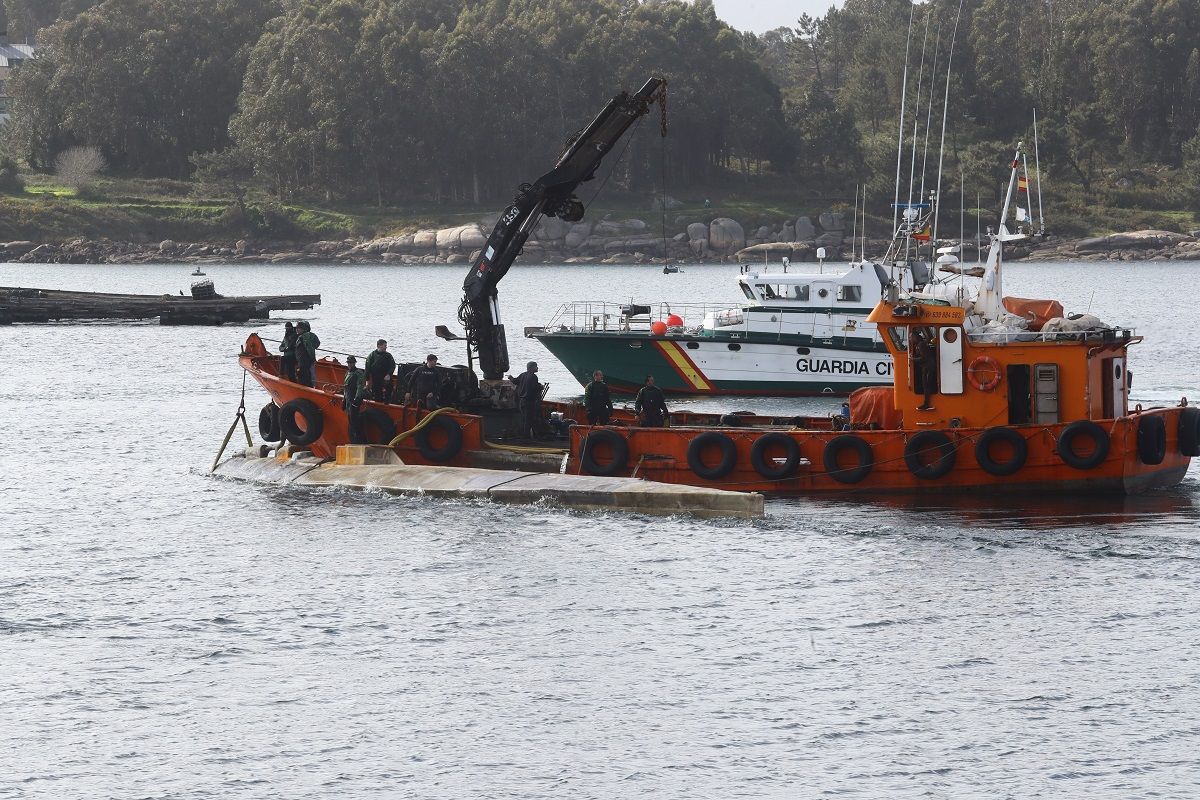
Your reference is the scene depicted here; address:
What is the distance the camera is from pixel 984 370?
26.5m

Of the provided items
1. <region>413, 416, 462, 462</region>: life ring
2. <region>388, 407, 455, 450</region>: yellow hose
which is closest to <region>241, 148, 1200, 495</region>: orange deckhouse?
<region>413, 416, 462, 462</region>: life ring

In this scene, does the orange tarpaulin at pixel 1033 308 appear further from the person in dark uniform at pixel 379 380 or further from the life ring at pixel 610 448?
the person in dark uniform at pixel 379 380

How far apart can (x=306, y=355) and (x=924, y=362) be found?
450 inches

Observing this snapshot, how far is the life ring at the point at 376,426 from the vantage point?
29.5 m

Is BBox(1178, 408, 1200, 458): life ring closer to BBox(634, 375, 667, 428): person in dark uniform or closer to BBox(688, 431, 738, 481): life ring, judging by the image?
BBox(688, 431, 738, 481): life ring

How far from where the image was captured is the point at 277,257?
133750mm

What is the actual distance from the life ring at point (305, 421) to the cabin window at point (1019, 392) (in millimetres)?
11956

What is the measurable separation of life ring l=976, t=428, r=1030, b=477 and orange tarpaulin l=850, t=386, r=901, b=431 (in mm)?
1581

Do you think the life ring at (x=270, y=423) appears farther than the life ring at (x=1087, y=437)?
Yes

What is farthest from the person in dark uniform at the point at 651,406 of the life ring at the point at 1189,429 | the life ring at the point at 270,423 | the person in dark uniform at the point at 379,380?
the life ring at the point at 1189,429

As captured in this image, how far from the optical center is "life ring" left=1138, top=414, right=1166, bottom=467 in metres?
26.2

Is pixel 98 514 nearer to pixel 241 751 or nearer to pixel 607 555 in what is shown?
pixel 607 555

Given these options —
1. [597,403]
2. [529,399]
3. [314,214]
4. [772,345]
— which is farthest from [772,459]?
[314,214]

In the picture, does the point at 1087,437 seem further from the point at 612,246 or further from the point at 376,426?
the point at 612,246
